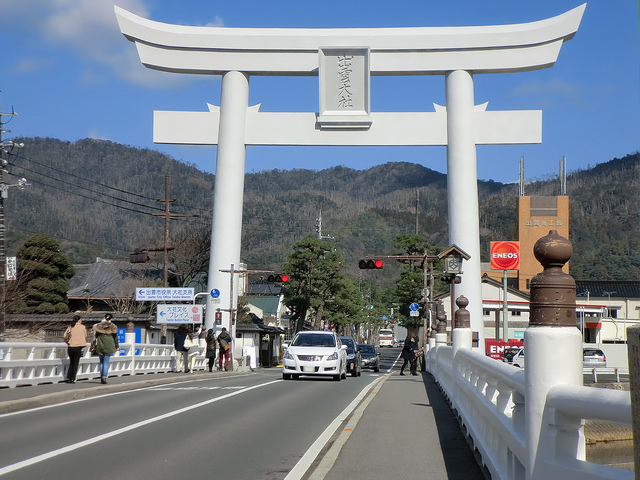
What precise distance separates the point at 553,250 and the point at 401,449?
19.2 feet

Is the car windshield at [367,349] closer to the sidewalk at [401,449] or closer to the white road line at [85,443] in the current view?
the sidewalk at [401,449]

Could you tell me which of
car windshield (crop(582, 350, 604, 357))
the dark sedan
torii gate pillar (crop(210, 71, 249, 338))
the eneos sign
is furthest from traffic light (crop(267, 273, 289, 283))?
the eneos sign

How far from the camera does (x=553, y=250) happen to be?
4.58 meters

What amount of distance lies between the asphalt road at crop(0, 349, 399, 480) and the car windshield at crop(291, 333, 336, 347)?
8986 mm

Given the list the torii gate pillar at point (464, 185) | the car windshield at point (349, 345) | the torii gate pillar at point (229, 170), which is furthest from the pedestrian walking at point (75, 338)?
the torii gate pillar at point (464, 185)

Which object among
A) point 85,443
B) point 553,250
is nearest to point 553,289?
point 553,250

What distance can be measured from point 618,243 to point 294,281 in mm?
107349

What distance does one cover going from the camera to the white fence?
11.0 ft

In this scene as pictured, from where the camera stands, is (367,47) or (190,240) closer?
(367,47)

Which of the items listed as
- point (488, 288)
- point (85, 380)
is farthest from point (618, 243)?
point (85, 380)

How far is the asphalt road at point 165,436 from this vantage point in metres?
8.13

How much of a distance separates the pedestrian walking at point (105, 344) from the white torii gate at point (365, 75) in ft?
40.6

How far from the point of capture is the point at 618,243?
15488cm

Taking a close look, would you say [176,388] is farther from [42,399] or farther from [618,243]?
[618,243]
